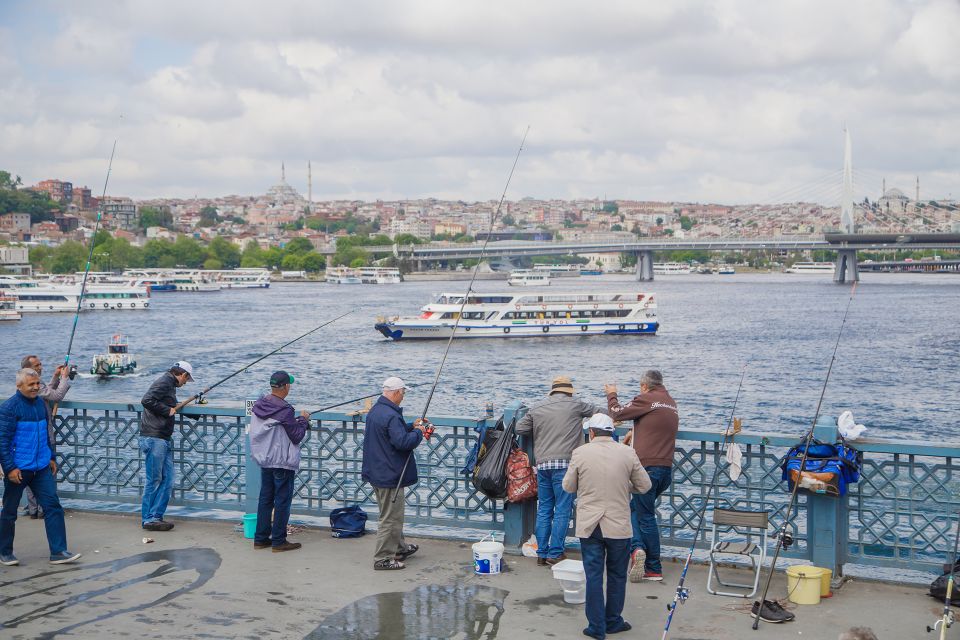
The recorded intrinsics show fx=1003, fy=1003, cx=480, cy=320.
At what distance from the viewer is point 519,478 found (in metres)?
6.88

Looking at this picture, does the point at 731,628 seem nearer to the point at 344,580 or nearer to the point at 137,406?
the point at 344,580

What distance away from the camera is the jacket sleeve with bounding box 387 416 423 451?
6.43m

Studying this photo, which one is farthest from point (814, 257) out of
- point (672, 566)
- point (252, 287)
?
point (672, 566)

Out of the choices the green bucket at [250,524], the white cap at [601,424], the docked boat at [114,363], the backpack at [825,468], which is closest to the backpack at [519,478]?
the white cap at [601,424]

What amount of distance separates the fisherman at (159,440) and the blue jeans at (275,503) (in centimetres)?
88

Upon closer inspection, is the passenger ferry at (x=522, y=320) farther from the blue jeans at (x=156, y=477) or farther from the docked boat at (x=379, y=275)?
the docked boat at (x=379, y=275)

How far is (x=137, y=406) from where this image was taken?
7.84 m

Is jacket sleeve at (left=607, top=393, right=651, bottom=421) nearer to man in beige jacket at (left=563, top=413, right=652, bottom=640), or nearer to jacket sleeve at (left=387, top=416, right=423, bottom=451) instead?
man in beige jacket at (left=563, top=413, right=652, bottom=640)

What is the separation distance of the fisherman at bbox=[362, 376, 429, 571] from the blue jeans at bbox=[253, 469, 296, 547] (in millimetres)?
666

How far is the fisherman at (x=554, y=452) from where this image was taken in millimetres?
6598

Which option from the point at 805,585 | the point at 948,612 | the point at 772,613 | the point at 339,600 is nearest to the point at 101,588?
the point at 339,600

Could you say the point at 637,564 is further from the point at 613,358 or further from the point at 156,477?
the point at 613,358

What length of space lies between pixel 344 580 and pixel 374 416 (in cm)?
107

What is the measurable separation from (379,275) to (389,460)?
468ft
